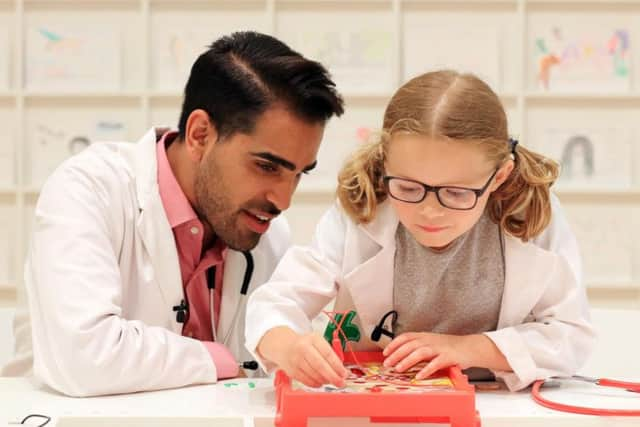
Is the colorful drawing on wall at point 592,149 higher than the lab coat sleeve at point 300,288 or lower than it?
higher

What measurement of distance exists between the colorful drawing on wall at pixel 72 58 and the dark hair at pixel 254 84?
231 cm

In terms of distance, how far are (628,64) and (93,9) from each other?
264 cm

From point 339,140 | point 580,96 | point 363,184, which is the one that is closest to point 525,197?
point 363,184

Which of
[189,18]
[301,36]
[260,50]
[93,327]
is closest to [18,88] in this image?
[189,18]

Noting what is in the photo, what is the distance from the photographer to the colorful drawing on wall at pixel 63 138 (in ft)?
14.8

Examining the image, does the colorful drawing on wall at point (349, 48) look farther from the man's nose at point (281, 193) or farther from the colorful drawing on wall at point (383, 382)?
the colorful drawing on wall at point (383, 382)

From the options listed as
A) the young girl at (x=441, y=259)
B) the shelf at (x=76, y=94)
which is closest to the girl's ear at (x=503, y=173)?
the young girl at (x=441, y=259)

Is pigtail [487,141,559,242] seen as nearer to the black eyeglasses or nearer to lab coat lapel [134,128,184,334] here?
the black eyeglasses

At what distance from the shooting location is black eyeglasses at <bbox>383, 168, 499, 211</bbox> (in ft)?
5.33

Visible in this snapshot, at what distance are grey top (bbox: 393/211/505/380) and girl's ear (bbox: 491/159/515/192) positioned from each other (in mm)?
129

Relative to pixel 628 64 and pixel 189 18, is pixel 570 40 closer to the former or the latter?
pixel 628 64

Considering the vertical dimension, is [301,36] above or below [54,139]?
above

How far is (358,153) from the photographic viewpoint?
1820 millimetres

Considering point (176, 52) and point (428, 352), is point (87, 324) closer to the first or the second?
point (428, 352)
